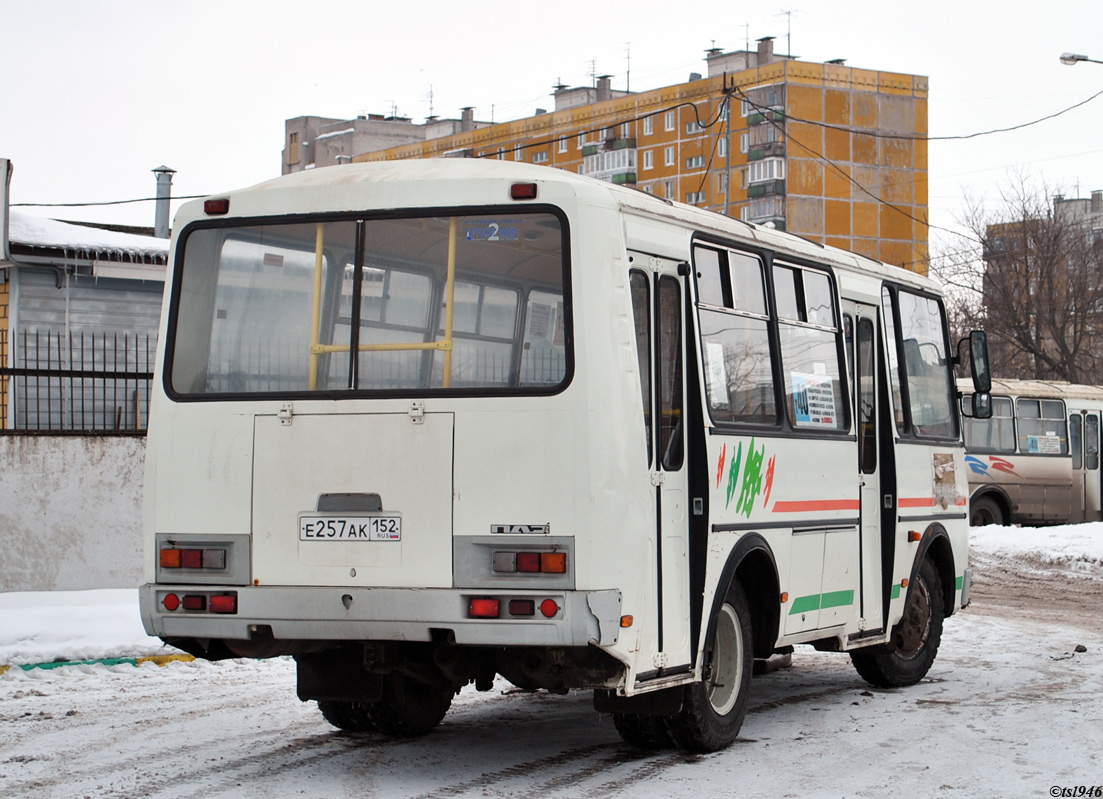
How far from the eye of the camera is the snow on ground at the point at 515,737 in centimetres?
706

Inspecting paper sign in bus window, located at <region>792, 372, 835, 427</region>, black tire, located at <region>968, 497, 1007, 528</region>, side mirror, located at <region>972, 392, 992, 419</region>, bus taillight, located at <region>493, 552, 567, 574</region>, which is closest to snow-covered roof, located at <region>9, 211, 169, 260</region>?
side mirror, located at <region>972, 392, 992, 419</region>

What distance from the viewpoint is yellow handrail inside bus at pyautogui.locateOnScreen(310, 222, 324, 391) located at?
23.8 feet

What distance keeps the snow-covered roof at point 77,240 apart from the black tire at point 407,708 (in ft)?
41.3

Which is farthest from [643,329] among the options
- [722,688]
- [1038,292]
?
[1038,292]

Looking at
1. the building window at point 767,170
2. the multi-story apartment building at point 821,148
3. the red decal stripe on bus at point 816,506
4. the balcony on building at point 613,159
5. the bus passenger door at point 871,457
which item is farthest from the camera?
the balcony on building at point 613,159

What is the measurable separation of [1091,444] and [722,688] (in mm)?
23072

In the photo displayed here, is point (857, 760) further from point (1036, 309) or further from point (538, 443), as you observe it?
point (1036, 309)

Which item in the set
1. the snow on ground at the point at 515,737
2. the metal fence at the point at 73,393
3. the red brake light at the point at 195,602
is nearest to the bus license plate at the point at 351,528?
the red brake light at the point at 195,602

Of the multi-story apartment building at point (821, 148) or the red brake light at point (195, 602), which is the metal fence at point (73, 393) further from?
the multi-story apartment building at point (821, 148)

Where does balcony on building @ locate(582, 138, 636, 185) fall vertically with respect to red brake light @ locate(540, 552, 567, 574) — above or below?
above

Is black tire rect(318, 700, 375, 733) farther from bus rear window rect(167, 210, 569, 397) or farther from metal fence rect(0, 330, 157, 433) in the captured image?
metal fence rect(0, 330, 157, 433)

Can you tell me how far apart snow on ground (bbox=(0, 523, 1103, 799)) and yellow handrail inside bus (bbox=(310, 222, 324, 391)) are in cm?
193

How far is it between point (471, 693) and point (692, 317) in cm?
381

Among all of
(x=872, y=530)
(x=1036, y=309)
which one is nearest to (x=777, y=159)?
(x=1036, y=309)
